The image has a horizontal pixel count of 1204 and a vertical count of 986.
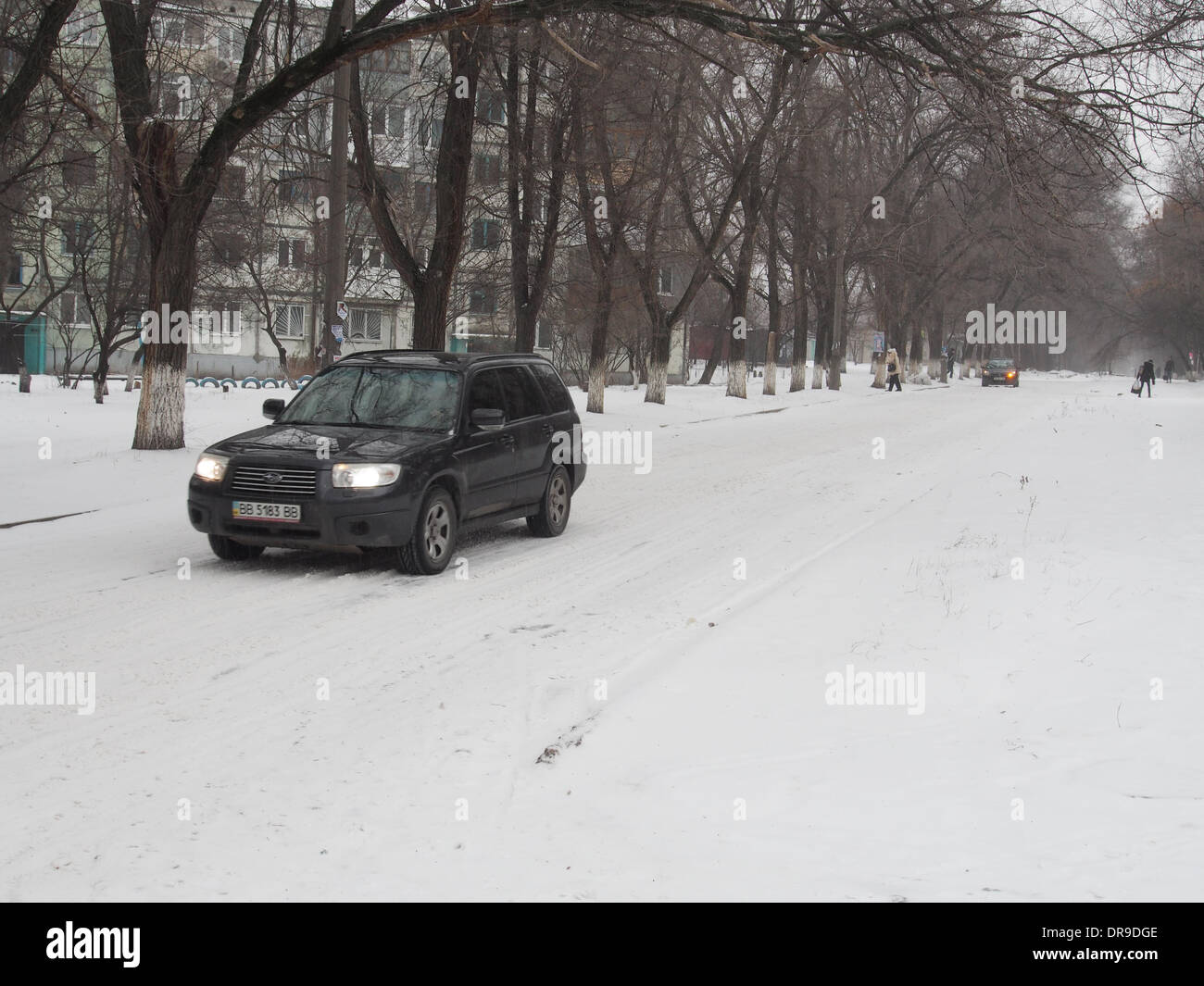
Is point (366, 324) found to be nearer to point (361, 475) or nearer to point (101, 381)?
point (101, 381)

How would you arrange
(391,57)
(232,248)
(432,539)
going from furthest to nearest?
(232,248) < (391,57) < (432,539)

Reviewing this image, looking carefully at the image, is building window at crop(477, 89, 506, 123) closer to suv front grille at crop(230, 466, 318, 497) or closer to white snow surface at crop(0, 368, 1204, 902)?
white snow surface at crop(0, 368, 1204, 902)

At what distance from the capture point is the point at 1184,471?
1734 cm

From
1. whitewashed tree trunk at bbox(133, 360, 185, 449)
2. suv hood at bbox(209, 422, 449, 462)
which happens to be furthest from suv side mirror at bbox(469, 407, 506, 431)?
whitewashed tree trunk at bbox(133, 360, 185, 449)

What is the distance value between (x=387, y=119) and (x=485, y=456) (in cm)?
2667

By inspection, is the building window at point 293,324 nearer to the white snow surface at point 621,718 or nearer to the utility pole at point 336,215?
the utility pole at point 336,215

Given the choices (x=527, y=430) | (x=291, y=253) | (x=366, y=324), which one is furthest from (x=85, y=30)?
(x=366, y=324)

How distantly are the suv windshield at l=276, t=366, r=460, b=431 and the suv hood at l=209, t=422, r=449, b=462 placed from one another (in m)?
0.19

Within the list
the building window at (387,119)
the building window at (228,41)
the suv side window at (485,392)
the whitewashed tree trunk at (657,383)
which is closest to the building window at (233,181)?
the building window at (228,41)

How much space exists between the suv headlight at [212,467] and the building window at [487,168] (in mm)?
20311

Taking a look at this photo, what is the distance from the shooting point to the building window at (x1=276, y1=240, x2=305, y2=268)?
47.7 m

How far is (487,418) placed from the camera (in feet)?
35.7

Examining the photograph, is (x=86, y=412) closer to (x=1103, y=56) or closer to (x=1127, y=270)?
(x=1103, y=56)
